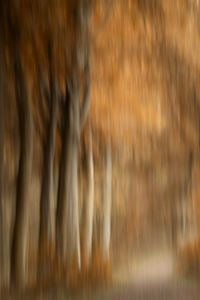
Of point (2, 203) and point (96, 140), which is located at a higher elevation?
point (96, 140)

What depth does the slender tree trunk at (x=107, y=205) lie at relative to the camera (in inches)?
71.1

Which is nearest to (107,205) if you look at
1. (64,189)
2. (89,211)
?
(89,211)

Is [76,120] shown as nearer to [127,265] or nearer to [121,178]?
[121,178]

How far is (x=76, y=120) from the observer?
72.4 inches

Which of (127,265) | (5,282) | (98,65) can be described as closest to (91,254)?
(127,265)

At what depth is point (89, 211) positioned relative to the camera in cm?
183

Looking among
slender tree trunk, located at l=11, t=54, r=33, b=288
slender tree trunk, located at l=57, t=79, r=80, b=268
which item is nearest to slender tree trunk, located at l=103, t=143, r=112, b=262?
slender tree trunk, located at l=57, t=79, r=80, b=268

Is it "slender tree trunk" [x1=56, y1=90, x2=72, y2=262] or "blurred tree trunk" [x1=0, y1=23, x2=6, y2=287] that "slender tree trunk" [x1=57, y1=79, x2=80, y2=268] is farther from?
"blurred tree trunk" [x1=0, y1=23, x2=6, y2=287]

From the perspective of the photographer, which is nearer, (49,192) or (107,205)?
(49,192)

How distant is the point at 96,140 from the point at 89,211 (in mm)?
271

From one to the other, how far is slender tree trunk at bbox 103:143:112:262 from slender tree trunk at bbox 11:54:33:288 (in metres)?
0.31

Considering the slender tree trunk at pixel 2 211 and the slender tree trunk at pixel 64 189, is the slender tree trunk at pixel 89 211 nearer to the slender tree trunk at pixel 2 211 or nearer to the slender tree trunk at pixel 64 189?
the slender tree trunk at pixel 64 189

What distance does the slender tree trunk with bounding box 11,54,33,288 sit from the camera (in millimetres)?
1665

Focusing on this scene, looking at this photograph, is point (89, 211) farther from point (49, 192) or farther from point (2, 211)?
point (2, 211)
